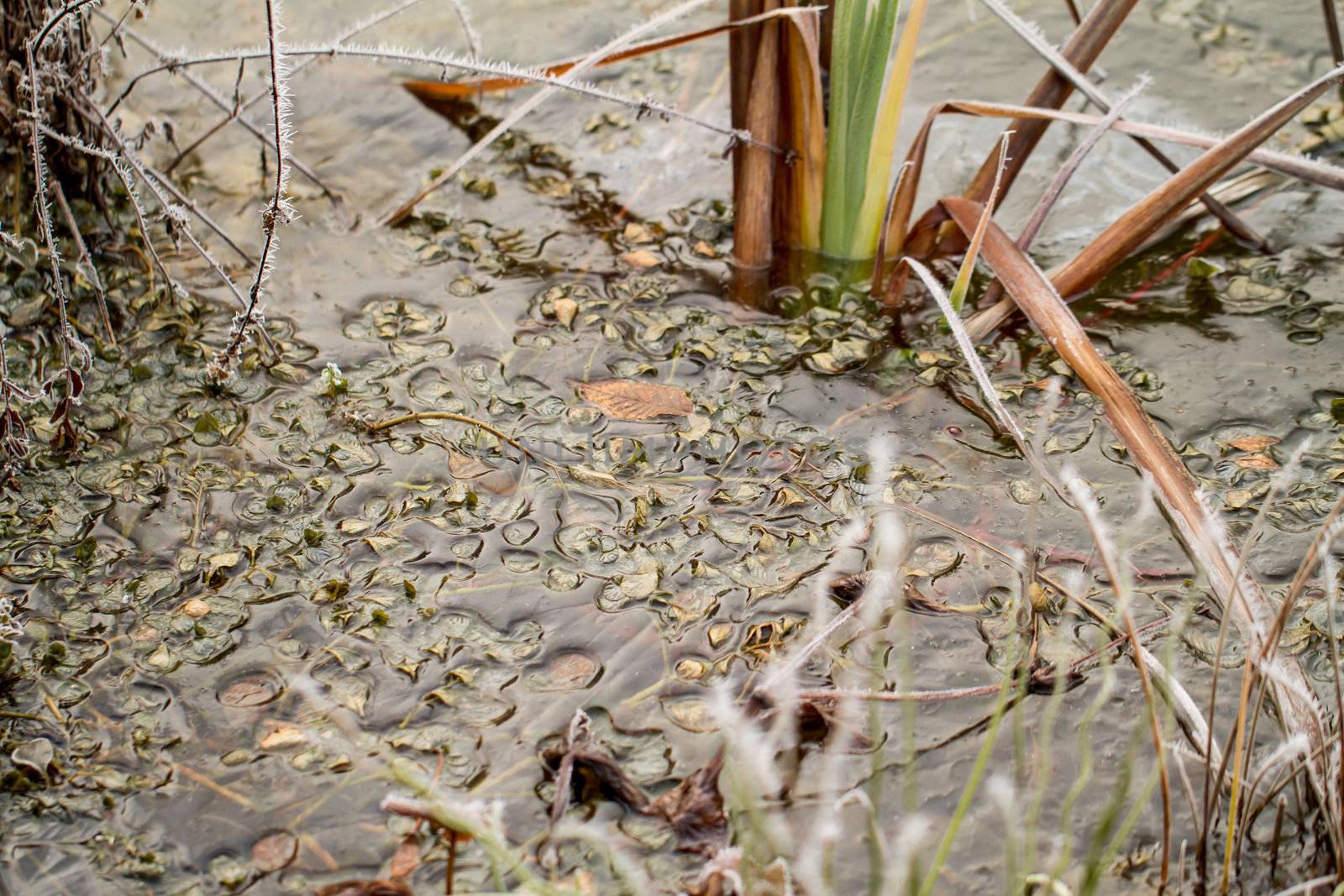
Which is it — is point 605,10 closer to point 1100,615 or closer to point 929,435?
point 929,435

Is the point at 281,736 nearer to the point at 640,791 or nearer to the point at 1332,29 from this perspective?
the point at 640,791

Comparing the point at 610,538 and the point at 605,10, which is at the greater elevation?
the point at 605,10

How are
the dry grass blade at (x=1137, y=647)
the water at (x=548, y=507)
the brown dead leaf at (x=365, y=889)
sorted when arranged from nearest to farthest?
1. the dry grass blade at (x=1137, y=647)
2. the brown dead leaf at (x=365, y=889)
3. the water at (x=548, y=507)

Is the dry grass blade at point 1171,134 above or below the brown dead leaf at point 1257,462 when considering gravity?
above

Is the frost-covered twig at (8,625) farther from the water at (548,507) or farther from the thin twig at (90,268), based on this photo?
the thin twig at (90,268)

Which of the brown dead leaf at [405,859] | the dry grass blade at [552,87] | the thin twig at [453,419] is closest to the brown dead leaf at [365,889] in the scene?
the brown dead leaf at [405,859]

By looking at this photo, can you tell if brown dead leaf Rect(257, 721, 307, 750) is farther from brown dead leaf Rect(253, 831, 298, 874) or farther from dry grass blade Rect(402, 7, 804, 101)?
dry grass blade Rect(402, 7, 804, 101)

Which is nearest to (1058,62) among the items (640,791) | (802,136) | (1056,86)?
(1056,86)

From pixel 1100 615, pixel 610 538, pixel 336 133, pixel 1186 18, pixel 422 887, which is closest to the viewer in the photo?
pixel 422 887

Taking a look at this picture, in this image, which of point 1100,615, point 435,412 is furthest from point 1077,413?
point 435,412
